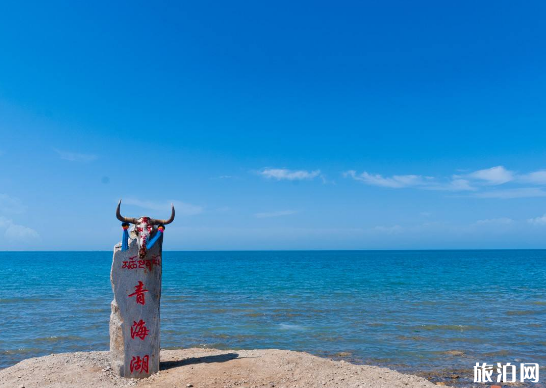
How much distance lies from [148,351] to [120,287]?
5.27 feet

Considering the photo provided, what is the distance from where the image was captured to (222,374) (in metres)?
9.17

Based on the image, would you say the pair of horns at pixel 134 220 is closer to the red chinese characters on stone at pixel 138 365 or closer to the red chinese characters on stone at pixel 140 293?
the red chinese characters on stone at pixel 140 293

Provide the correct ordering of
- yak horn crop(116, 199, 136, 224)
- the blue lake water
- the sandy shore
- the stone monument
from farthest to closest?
1. the blue lake water
2. the stone monument
3. yak horn crop(116, 199, 136, 224)
4. the sandy shore

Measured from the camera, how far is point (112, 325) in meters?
9.47

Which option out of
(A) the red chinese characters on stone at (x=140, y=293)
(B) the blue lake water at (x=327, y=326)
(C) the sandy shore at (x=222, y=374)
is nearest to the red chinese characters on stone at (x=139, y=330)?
(A) the red chinese characters on stone at (x=140, y=293)

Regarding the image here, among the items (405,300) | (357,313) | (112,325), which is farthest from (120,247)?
(405,300)

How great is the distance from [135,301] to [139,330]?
666mm

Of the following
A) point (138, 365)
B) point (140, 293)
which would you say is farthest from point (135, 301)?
point (138, 365)

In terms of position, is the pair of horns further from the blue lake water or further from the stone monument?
the blue lake water

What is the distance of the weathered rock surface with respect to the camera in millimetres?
9391

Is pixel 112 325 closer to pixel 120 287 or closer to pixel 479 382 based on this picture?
pixel 120 287

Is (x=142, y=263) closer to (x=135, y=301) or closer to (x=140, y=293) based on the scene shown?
(x=140, y=293)

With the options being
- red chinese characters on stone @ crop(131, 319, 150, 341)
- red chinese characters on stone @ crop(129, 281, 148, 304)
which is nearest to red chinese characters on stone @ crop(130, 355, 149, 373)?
red chinese characters on stone @ crop(131, 319, 150, 341)

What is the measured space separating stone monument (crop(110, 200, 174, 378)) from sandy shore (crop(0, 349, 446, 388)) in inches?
16.2
